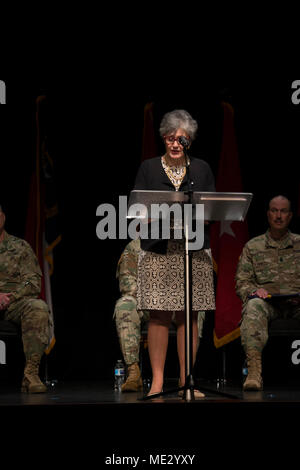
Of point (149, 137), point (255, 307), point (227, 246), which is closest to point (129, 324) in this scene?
point (255, 307)

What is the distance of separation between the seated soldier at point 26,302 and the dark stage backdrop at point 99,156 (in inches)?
39.3

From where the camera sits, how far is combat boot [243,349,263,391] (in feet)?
14.7

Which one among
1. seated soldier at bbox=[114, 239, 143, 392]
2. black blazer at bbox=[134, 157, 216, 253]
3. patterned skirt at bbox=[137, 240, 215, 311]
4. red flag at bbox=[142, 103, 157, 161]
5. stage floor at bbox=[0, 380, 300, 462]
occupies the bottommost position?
stage floor at bbox=[0, 380, 300, 462]

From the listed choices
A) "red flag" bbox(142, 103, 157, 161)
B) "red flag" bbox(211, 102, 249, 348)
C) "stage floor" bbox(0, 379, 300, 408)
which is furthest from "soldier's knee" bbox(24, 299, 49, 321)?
"red flag" bbox(142, 103, 157, 161)

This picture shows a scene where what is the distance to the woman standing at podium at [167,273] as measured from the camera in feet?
12.7

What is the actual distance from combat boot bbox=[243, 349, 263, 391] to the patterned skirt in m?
0.84

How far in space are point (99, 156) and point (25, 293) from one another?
1774mm

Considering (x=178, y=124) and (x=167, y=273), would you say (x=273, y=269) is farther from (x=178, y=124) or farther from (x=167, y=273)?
(x=178, y=124)

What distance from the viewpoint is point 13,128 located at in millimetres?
6297

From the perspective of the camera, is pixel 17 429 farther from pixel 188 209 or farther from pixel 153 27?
A: pixel 153 27

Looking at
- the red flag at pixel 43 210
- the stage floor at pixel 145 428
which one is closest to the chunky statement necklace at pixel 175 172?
the stage floor at pixel 145 428

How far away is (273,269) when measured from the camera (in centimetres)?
537

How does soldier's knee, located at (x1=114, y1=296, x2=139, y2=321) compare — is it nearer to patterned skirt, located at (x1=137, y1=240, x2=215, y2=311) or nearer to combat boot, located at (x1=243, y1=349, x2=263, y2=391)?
combat boot, located at (x1=243, y1=349, x2=263, y2=391)

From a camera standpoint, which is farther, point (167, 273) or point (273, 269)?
point (273, 269)
